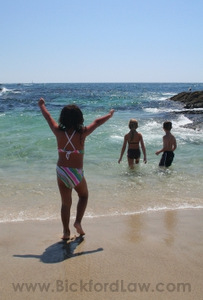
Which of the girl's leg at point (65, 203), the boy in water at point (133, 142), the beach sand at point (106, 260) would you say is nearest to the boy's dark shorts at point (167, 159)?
the boy in water at point (133, 142)

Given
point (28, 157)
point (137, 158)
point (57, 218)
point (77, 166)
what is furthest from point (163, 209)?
point (28, 157)

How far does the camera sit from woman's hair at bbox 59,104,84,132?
353 centimetres

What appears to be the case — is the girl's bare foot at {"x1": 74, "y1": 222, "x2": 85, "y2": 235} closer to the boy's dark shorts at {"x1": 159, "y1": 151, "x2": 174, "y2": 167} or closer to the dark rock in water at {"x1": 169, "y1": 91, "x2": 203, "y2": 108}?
the boy's dark shorts at {"x1": 159, "y1": 151, "x2": 174, "y2": 167}

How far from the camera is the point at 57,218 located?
459cm

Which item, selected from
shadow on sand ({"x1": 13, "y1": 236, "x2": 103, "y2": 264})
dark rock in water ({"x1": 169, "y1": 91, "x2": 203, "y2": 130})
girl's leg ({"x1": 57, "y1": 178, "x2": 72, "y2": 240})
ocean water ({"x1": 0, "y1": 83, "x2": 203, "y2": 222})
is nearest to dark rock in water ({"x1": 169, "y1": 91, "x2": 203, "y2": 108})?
dark rock in water ({"x1": 169, "y1": 91, "x2": 203, "y2": 130})

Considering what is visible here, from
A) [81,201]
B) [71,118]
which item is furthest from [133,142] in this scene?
[71,118]

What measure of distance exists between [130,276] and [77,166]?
131 cm

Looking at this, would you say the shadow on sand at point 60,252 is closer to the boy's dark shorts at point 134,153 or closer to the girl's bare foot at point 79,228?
the girl's bare foot at point 79,228

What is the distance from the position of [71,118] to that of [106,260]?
153cm

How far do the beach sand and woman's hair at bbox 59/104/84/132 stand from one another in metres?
1.34

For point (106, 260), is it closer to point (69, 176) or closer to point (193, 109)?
point (69, 176)

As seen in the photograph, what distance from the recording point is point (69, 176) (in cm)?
364

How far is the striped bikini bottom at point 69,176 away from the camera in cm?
365

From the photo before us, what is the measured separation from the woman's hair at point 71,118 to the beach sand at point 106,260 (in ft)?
4.38
